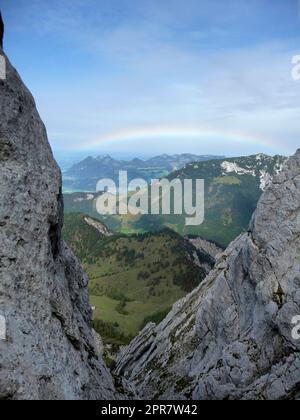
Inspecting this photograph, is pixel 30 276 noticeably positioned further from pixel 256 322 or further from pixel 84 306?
pixel 256 322

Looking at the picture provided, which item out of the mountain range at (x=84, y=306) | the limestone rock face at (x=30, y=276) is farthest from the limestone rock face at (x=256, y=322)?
the limestone rock face at (x=30, y=276)

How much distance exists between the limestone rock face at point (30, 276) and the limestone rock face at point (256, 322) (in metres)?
24.6

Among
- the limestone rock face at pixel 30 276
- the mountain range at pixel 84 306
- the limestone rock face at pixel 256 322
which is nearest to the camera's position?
the limestone rock face at pixel 30 276

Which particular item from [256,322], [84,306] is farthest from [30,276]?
[256,322]

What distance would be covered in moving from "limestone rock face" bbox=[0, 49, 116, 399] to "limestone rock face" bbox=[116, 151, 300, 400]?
80.9 ft

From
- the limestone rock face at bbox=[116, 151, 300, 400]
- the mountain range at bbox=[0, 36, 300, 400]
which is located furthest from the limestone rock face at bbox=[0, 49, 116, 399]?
the limestone rock face at bbox=[116, 151, 300, 400]

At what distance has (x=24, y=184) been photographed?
27.9 meters

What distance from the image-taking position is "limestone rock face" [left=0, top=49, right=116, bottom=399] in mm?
24328

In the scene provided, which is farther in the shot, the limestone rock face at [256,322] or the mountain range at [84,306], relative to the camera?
the limestone rock face at [256,322]

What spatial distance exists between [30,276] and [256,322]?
133 ft

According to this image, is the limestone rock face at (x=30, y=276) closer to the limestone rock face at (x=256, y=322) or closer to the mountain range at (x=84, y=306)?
the mountain range at (x=84, y=306)

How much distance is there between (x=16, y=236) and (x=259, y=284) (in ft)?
136

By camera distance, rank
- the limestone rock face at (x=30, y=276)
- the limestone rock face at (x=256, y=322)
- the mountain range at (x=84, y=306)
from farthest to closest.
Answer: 1. the limestone rock face at (x=256, y=322)
2. the mountain range at (x=84, y=306)
3. the limestone rock face at (x=30, y=276)

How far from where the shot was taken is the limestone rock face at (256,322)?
48812 millimetres
